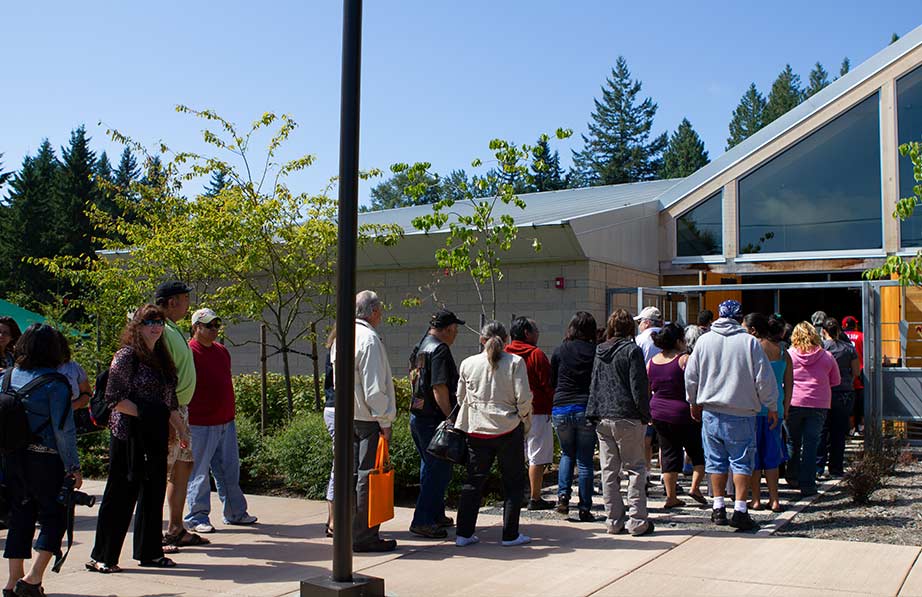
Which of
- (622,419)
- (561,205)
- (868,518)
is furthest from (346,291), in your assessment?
(561,205)

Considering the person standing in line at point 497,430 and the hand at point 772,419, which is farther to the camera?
the hand at point 772,419

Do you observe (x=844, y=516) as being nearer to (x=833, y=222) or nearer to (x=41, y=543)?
(x=41, y=543)

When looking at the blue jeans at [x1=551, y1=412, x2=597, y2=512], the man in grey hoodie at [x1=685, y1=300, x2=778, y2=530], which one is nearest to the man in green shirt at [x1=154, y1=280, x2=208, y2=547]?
the blue jeans at [x1=551, y1=412, x2=597, y2=512]

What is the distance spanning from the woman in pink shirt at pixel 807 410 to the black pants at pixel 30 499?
277 inches

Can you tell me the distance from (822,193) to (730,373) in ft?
35.0

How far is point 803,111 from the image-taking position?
17156 millimetres

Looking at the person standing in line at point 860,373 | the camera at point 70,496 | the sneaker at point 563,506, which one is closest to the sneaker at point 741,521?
the sneaker at point 563,506

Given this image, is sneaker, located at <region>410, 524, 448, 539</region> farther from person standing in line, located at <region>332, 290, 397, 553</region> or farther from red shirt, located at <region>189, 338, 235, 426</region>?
red shirt, located at <region>189, 338, 235, 426</region>

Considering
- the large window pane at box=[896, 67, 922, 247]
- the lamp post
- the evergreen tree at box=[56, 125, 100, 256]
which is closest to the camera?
the lamp post

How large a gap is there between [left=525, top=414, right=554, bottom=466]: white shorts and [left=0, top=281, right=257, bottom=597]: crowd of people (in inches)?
107

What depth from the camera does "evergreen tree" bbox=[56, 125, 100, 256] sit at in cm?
5309

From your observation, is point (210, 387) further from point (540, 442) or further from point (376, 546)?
point (540, 442)

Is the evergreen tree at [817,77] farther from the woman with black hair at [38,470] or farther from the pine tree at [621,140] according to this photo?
the woman with black hair at [38,470]

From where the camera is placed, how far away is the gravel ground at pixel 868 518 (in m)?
7.40
